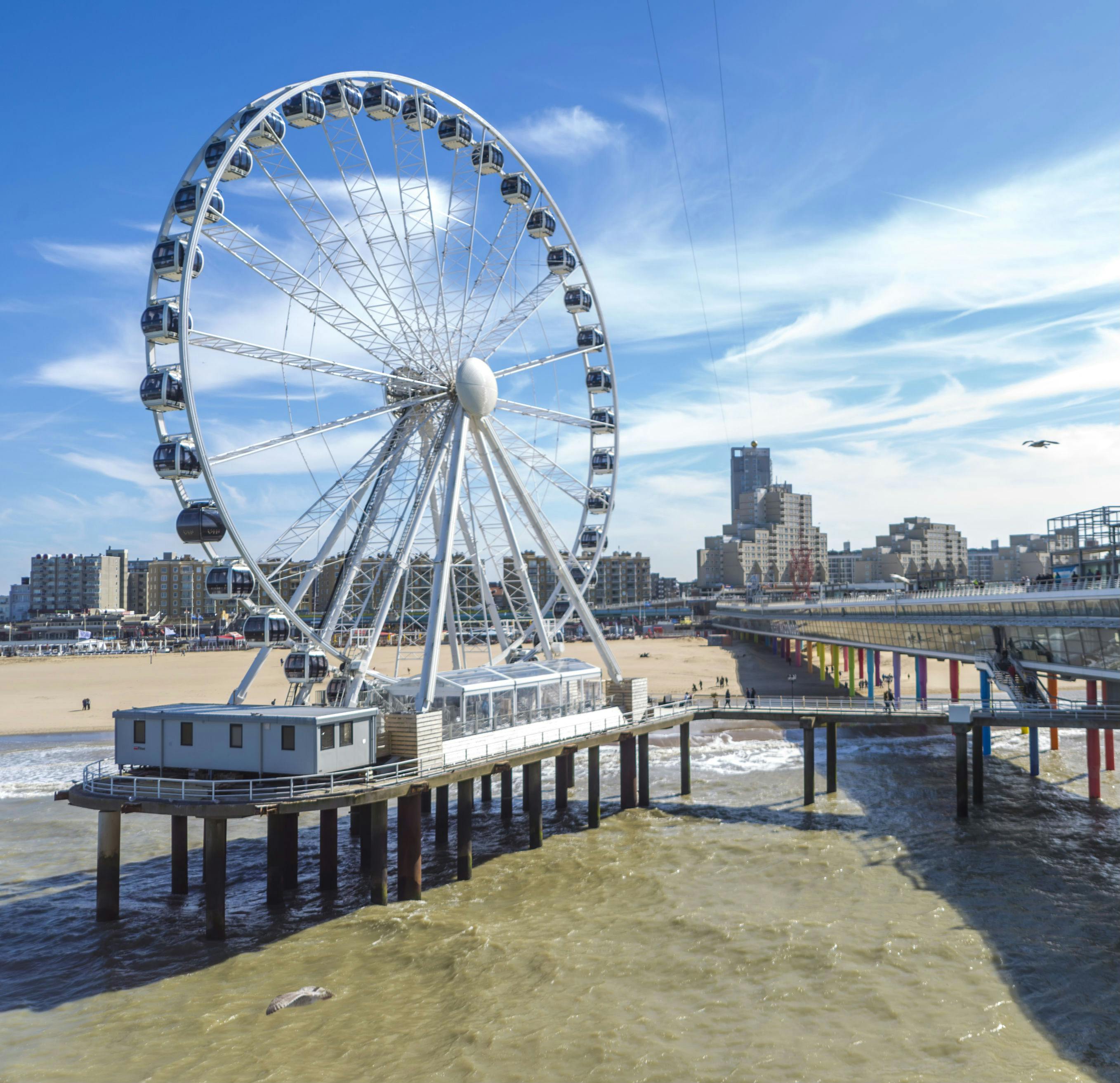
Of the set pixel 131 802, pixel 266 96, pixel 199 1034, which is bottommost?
pixel 199 1034

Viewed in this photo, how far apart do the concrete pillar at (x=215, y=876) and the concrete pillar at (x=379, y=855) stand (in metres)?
3.84

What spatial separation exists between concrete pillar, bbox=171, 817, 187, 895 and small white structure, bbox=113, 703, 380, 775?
1.91 metres

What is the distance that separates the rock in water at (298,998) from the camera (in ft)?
64.3

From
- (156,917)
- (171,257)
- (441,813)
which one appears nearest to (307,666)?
(156,917)

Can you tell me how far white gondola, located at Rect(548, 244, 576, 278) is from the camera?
137ft

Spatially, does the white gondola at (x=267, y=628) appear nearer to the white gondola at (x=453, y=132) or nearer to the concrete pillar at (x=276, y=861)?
the concrete pillar at (x=276, y=861)

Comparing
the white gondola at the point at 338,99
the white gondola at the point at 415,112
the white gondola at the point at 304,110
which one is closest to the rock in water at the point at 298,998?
the white gondola at the point at 304,110

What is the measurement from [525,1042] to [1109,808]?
2643 cm

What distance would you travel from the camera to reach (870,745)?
50.1 m

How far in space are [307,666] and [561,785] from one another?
1177cm

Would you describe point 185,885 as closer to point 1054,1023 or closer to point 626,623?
point 1054,1023

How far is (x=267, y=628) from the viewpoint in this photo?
1134 inches

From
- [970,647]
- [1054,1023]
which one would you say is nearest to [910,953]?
[1054,1023]

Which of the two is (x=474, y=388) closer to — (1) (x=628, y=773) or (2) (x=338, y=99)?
(2) (x=338, y=99)
